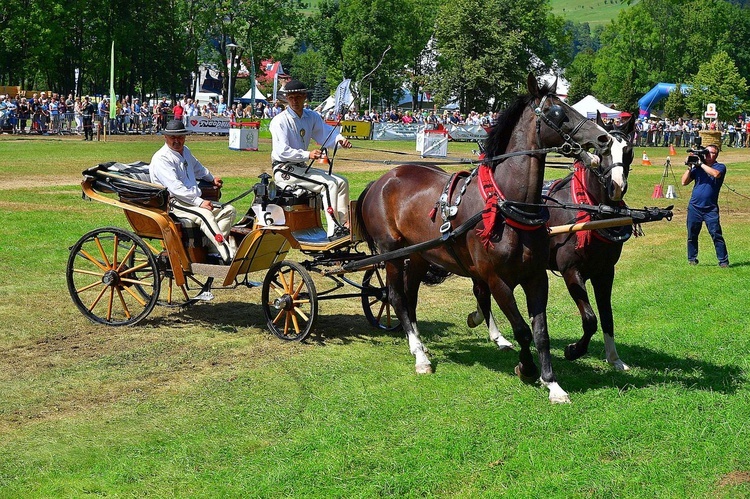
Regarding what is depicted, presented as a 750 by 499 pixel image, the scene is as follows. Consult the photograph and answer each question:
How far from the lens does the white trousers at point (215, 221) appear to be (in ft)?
31.7

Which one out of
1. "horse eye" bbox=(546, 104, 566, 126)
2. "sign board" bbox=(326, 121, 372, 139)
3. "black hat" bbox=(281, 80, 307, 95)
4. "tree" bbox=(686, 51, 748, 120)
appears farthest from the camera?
"tree" bbox=(686, 51, 748, 120)

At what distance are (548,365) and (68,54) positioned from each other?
194ft

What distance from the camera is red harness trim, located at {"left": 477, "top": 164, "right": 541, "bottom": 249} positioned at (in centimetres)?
749

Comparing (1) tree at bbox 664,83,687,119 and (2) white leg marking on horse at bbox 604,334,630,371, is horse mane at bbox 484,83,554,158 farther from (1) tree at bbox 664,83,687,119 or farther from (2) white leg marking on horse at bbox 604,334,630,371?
(1) tree at bbox 664,83,687,119

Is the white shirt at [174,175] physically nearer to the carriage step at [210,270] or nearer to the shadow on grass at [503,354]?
the carriage step at [210,270]

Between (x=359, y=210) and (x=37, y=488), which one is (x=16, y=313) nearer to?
(x=359, y=210)

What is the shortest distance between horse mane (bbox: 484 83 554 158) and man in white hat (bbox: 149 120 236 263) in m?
3.15

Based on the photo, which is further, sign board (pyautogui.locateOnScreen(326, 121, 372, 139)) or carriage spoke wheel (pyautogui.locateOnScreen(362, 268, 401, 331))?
sign board (pyautogui.locateOnScreen(326, 121, 372, 139))

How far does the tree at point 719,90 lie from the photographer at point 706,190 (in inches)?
2144

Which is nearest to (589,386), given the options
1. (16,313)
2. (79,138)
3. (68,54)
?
(16,313)

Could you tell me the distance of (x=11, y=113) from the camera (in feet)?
136

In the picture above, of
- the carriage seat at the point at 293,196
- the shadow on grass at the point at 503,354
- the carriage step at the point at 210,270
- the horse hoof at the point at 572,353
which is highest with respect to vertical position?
the carriage seat at the point at 293,196

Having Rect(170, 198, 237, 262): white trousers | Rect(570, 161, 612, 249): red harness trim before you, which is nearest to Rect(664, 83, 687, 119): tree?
Rect(570, 161, 612, 249): red harness trim

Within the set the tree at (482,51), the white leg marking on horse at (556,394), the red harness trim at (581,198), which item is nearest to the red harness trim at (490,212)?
the red harness trim at (581,198)
